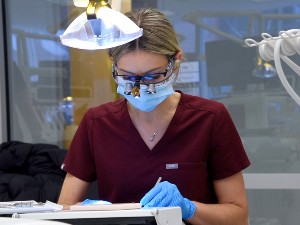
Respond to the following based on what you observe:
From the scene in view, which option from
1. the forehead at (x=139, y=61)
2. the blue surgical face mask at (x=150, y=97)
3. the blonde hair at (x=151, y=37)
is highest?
the blonde hair at (x=151, y=37)

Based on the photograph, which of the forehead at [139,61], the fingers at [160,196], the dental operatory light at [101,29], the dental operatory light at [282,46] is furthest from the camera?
the dental operatory light at [282,46]

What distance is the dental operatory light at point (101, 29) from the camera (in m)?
1.49

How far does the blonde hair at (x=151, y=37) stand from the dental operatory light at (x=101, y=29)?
6 centimetres

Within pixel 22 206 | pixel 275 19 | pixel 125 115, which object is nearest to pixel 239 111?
pixel 275 19

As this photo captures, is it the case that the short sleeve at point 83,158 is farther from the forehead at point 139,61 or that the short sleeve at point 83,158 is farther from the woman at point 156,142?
the forehead at point 139,61

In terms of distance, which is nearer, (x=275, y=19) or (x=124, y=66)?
(x=124, y=66)

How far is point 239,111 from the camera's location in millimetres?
3277

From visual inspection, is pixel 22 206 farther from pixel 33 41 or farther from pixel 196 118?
pixel 33 41

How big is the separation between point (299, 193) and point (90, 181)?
1677 millimetres

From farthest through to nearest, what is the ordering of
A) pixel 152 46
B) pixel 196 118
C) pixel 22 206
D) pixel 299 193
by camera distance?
pixel 299 193 < pixel 196 118 < pixel 152 46 < pixel 22 206

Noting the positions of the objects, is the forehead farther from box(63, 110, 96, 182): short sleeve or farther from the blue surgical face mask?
box(63, 110, 96, 182): short sleeve

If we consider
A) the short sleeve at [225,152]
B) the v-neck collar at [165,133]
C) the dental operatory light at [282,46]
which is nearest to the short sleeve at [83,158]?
the v-neck collar at [165,133]

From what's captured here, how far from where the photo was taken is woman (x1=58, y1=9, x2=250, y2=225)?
5.30 ft

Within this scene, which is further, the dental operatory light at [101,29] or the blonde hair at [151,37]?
the blonde hair at [151,37]
